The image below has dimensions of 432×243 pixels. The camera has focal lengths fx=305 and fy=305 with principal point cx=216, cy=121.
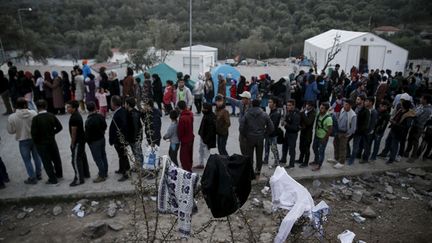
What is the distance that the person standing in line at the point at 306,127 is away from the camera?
264 inches

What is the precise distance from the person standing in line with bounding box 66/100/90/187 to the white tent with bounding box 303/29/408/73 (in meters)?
19.7

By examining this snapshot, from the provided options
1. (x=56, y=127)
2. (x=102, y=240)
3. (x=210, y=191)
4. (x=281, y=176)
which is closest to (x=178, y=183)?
(x=210, y=191)

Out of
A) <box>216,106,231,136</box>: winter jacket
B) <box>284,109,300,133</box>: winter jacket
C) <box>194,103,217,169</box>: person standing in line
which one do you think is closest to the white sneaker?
<box>284,109,300,133</box>: winter jacket

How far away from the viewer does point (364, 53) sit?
23.6 meters

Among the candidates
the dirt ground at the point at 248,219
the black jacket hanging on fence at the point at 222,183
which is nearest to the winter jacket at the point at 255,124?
the dirt ground at the point at 248,219

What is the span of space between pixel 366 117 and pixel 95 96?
26.9 ft

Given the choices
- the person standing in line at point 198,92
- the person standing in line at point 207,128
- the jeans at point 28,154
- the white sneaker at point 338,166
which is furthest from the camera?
the person standing in line at point 198,92

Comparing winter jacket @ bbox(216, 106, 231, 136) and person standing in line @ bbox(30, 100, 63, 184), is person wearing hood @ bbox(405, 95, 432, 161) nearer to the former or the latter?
winter jacket @ bbox(216, 106, 231, 136)

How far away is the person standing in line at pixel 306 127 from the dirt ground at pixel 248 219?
2.18 ft

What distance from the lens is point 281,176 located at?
10.6 ft

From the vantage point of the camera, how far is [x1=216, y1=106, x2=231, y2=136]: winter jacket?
260 inches

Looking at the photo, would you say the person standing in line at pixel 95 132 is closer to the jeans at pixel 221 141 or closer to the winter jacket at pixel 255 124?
the jeans at pixel 221 141

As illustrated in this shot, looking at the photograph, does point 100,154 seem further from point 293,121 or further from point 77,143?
point 293,121

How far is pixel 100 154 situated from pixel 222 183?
13.2 ft
